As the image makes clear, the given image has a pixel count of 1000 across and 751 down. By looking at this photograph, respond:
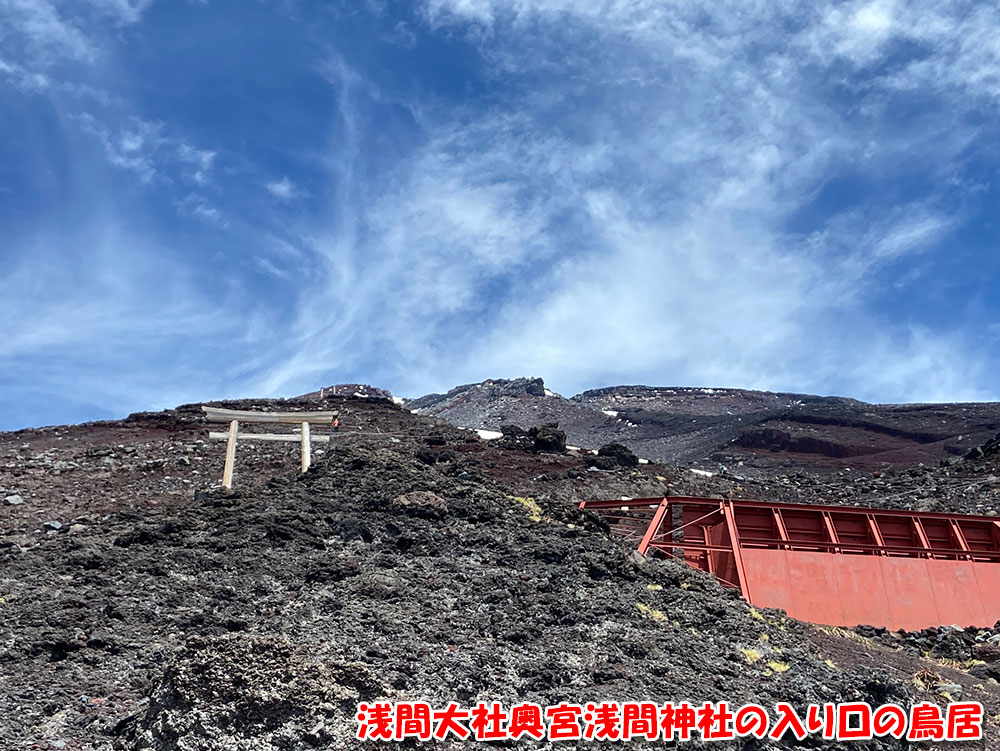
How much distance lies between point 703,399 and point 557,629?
72314 millimetres

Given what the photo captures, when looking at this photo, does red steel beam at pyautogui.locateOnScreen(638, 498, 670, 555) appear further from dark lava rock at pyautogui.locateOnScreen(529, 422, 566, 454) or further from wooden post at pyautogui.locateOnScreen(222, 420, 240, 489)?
dark lava rock at pyautogui.locateOnScreen(529, 422, 566, 454)

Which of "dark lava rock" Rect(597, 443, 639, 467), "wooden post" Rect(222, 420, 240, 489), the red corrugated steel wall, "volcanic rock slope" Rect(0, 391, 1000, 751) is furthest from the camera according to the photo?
"dark lava rock" Rect(597, 443, 639, 467)

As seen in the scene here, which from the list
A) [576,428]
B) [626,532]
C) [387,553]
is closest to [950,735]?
[387,553]

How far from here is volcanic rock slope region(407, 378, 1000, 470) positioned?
44.8 m

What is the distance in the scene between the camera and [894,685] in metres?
7.98

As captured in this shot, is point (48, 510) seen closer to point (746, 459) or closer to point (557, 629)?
point (557, 629)

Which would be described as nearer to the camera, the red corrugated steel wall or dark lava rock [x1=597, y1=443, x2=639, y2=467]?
the red corrugated steel wall

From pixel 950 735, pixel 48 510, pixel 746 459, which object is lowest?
pixel 950 735

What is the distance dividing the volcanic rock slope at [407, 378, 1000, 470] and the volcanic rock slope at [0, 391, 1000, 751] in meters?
31.4

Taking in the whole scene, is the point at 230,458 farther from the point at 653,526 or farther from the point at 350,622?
the point at 653,526

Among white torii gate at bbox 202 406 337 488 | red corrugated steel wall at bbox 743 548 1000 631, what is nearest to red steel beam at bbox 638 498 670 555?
red corrugated steel wall at bbox 743 548 1000 631

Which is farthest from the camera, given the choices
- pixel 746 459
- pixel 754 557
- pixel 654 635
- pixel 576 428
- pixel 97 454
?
pixel 576 428

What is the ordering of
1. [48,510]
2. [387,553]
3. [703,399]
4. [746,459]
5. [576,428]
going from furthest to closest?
[703,399]
[576,428]
[746,459]
[48,510]
[387,553]

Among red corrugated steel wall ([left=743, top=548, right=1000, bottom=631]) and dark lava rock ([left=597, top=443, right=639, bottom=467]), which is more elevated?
dark lava rock ([left=597, top=443, right=639, bottom=467])
